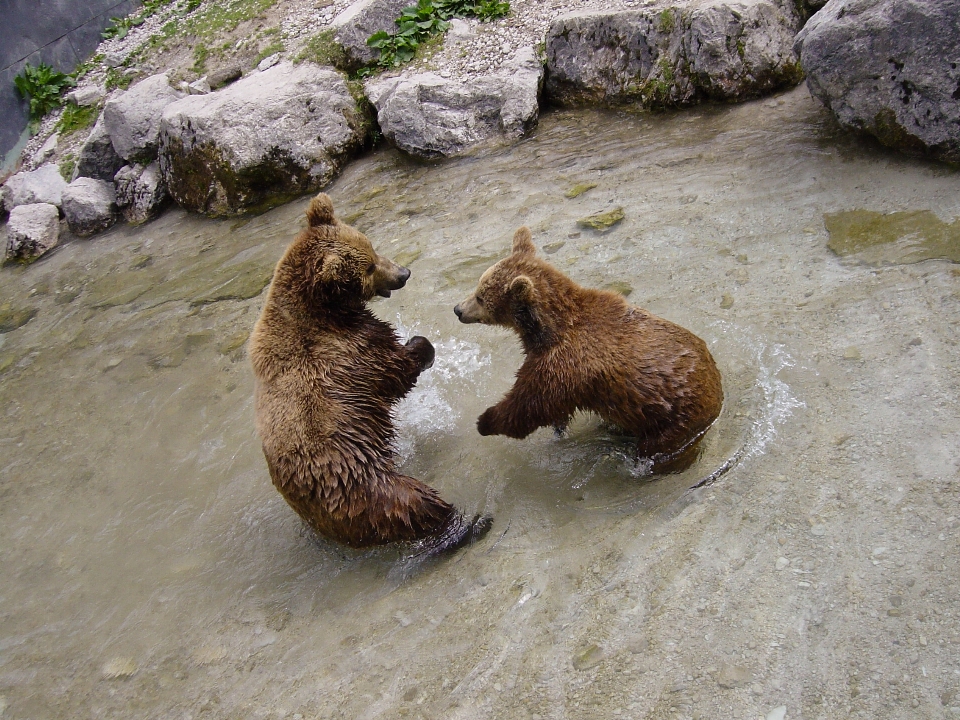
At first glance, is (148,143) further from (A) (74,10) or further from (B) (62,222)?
(A) (74,10)

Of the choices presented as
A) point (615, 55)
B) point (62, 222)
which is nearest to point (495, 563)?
point (615, 55)

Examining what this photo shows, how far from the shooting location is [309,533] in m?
4.41

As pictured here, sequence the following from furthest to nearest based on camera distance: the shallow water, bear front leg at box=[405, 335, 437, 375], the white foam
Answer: the white foam, bear front leg at box=[405, 335, 437, 375], the shallow water

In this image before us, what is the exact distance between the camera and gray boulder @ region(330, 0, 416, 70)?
9.75m

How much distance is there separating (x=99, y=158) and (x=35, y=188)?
1163 mm

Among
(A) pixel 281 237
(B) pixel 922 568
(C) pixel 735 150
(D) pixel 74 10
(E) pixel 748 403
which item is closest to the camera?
(B) pixel 922 568

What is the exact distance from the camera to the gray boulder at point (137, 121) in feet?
32.7

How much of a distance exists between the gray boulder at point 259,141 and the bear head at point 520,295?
4.94 meters

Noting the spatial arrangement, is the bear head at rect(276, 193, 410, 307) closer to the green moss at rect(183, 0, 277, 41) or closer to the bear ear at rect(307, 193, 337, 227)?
the bear ear at rect(307, 193, 337, 227)

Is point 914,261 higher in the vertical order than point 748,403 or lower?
higher

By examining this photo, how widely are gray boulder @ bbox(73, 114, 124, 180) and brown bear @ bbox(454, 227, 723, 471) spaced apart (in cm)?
853

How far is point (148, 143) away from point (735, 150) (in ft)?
25.8

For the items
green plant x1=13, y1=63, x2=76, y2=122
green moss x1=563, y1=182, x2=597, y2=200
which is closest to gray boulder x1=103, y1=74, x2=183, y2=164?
green plant x1=13, y1=63, x2=76, y2=122

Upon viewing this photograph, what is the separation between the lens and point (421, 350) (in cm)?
480
